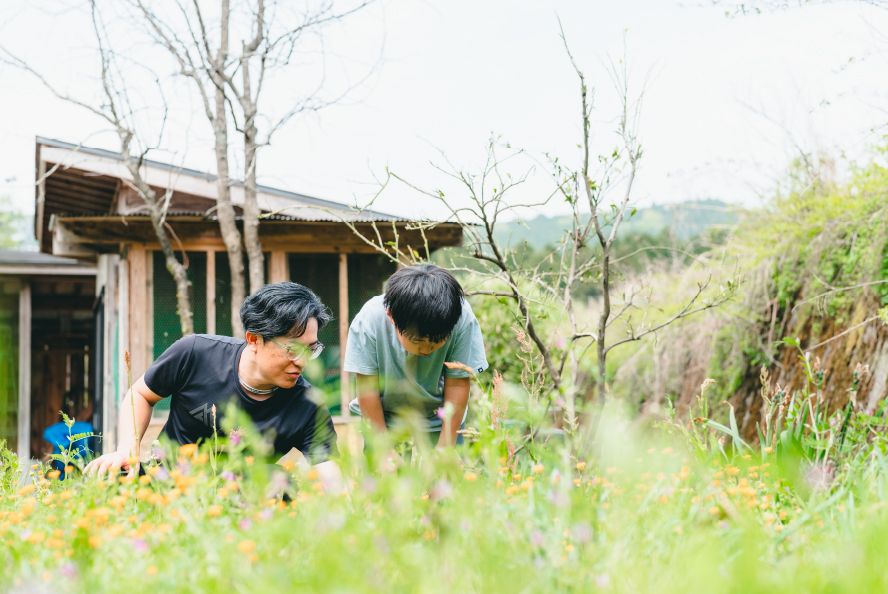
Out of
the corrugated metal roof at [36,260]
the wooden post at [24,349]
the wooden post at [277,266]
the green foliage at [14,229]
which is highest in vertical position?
the green foliage at [14,229]

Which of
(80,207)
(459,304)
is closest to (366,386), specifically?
(459,304)

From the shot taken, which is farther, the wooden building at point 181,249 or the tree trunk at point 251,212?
the wooden building at point 181,249

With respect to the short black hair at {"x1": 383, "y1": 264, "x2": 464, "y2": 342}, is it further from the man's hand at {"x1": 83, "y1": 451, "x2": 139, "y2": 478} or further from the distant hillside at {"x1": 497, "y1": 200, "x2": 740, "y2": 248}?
the man's hand at {"x1": 83, "y1": 451, "x2": 139, "y2": 478}

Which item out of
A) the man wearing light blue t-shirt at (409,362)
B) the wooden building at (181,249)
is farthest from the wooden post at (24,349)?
the man wearing light blue t-shirt at (409,362)

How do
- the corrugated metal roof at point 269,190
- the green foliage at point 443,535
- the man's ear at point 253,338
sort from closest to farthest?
the green foliage at point 443,535, the man's ear at point 253,338, the corrugated metal roof at point 269,190

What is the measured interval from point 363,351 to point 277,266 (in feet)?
15.5

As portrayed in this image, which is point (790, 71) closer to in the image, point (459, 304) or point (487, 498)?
point (459, 304)

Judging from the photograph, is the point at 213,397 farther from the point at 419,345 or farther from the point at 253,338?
the point at 419,345

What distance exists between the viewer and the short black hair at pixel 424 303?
2.75 meters

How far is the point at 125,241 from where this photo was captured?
7258mm

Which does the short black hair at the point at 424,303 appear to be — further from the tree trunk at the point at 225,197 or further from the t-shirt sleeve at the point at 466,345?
the tree trunk at the point at 225,197

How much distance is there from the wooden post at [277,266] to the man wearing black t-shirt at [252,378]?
4593 millimetres

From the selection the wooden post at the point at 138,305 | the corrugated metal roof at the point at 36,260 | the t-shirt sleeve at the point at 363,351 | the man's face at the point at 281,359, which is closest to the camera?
the man's face at the point at 281,359

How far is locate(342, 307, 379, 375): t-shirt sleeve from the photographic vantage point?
3174 mm
